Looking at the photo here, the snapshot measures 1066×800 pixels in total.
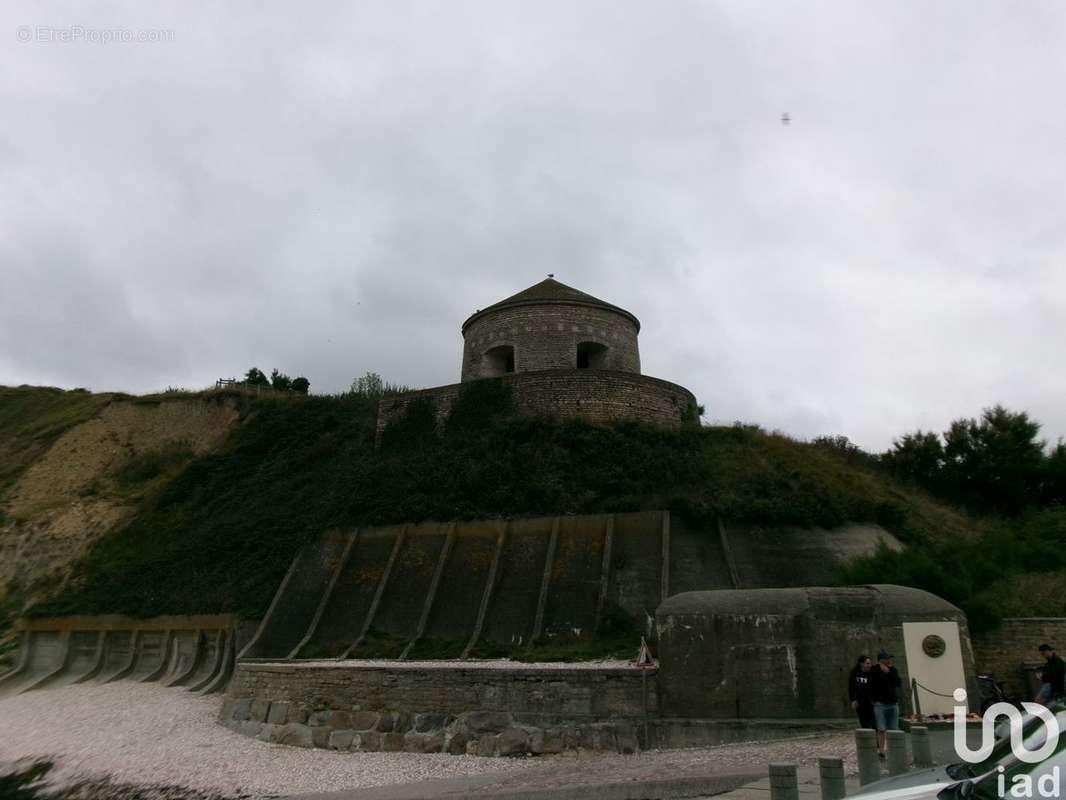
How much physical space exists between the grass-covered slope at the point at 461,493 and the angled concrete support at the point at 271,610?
1.66 feet

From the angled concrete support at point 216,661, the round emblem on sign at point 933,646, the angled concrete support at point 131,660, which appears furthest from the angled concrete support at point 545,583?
the angled concrete support at point 131,660

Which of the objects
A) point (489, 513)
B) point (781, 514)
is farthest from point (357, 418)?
point (781, 514)

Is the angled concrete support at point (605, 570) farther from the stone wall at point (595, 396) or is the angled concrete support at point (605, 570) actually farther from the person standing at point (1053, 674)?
the person standing at point (1053, 674)

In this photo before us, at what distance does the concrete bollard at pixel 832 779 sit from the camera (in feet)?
21.8

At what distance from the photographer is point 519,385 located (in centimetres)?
2261

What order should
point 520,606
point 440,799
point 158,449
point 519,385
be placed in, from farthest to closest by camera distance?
1. point 158,449
2. point 519,385
3. point 520,606
4. point 440,799

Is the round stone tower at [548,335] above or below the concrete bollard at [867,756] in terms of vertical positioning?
above

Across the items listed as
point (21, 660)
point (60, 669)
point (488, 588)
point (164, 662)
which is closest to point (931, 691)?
point (488, 588)

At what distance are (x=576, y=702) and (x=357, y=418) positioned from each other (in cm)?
1755

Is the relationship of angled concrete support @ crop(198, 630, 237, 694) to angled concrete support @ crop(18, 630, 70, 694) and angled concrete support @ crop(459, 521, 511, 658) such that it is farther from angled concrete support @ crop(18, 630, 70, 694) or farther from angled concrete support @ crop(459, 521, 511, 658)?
angled concrete support @ crop(459, 521, 511, 658)

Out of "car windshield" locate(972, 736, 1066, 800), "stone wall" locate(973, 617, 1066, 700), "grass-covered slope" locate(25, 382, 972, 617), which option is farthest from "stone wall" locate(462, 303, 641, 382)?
"car windshield" locate(972, 736, 1066, 800)

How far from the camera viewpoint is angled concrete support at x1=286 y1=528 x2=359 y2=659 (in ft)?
56.7

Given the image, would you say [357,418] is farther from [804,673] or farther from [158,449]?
[804,673]

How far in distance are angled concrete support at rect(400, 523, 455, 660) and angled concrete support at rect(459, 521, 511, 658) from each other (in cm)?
114
